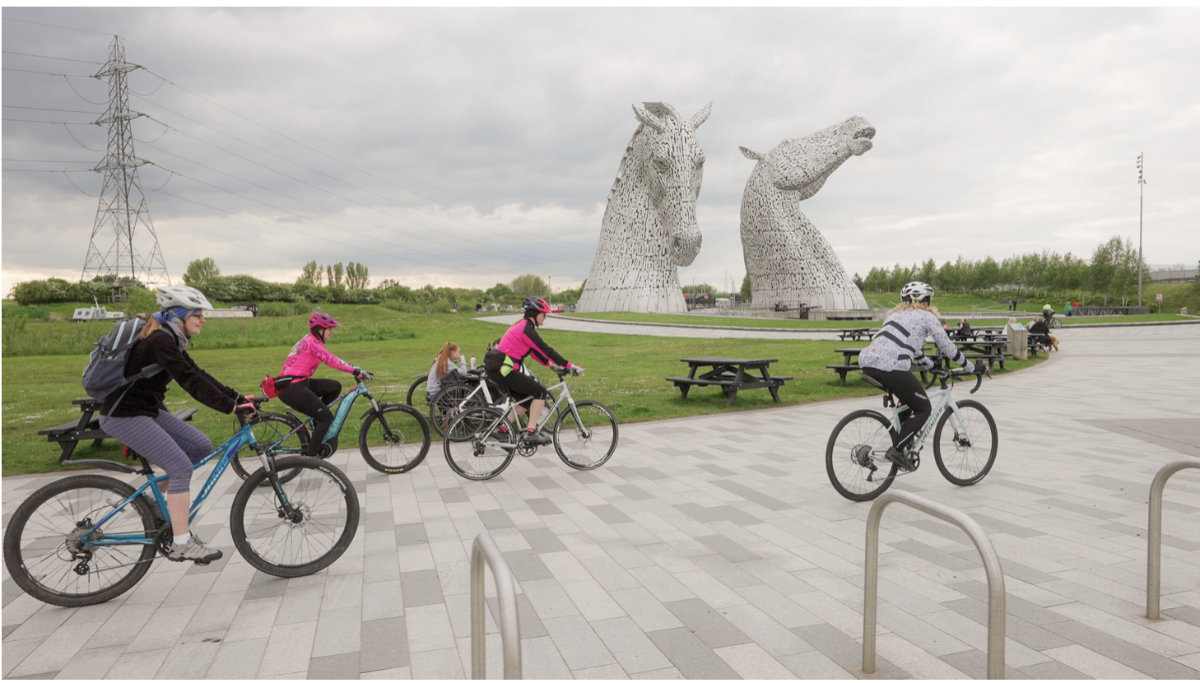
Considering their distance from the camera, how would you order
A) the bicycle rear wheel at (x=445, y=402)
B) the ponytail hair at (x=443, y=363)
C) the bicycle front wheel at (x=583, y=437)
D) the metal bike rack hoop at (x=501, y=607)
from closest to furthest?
the metal bike rack hoop at (x=501, y=607) < the bicycle front wheel at (x=583, y=437) < the bicycle rear wheel at (x=445, y=402) < the ponytail hair at (x=443, y=363)

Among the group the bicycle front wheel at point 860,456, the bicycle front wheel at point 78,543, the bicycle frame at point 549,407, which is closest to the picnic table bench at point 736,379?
the bicycle frame at point 549,407

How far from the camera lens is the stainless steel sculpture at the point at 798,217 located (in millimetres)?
43750

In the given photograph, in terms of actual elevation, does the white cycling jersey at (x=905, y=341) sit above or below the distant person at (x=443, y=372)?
above

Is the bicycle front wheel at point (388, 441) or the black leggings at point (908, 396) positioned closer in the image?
the black leggings at point (908, 396)

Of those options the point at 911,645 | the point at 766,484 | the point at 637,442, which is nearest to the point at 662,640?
the point at 911,645

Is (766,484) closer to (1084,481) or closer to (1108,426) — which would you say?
(1084,481)

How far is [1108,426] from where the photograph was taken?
31.7ft

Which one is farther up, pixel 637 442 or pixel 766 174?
pixel 766 174

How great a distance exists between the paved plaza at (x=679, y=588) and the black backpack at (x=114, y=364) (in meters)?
1.47

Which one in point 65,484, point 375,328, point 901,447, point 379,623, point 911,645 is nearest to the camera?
point 911,645

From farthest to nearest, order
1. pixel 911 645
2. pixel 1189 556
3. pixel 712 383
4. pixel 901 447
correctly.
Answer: pixel 712 383, pixel 901 447, pixel 1189 556, pixel 911 645

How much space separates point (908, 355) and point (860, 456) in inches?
43.0

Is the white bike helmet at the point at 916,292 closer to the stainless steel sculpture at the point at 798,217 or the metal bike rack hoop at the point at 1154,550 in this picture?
the metal bike rack hoop at the point at 1154,550

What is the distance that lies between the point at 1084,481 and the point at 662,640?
5754 millimetres
